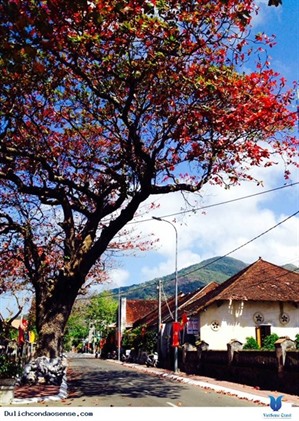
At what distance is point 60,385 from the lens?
14.8 meters

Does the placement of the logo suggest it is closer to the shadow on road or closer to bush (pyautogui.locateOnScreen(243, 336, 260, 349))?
the shadow on road

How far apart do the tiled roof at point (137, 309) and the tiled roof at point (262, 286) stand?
1426 inches

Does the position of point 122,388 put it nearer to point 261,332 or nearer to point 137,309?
point 261,332

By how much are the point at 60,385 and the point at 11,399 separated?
3.50 m

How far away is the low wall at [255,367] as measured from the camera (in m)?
16.2

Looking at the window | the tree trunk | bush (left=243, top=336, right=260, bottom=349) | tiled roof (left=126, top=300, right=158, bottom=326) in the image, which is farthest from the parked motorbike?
tiled roof (left=126, top=300, right=158, bottom=326)

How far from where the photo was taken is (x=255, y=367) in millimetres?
19156

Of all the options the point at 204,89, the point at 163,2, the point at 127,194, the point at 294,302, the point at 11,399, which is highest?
the point at 163,2

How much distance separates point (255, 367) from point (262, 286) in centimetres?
1074

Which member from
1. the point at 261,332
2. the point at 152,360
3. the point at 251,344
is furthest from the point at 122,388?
the point at 152,360

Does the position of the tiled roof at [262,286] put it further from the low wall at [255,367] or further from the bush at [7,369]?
the bush at [7,369]

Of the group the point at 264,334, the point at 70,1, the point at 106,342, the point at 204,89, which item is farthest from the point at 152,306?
the point at 70,1
